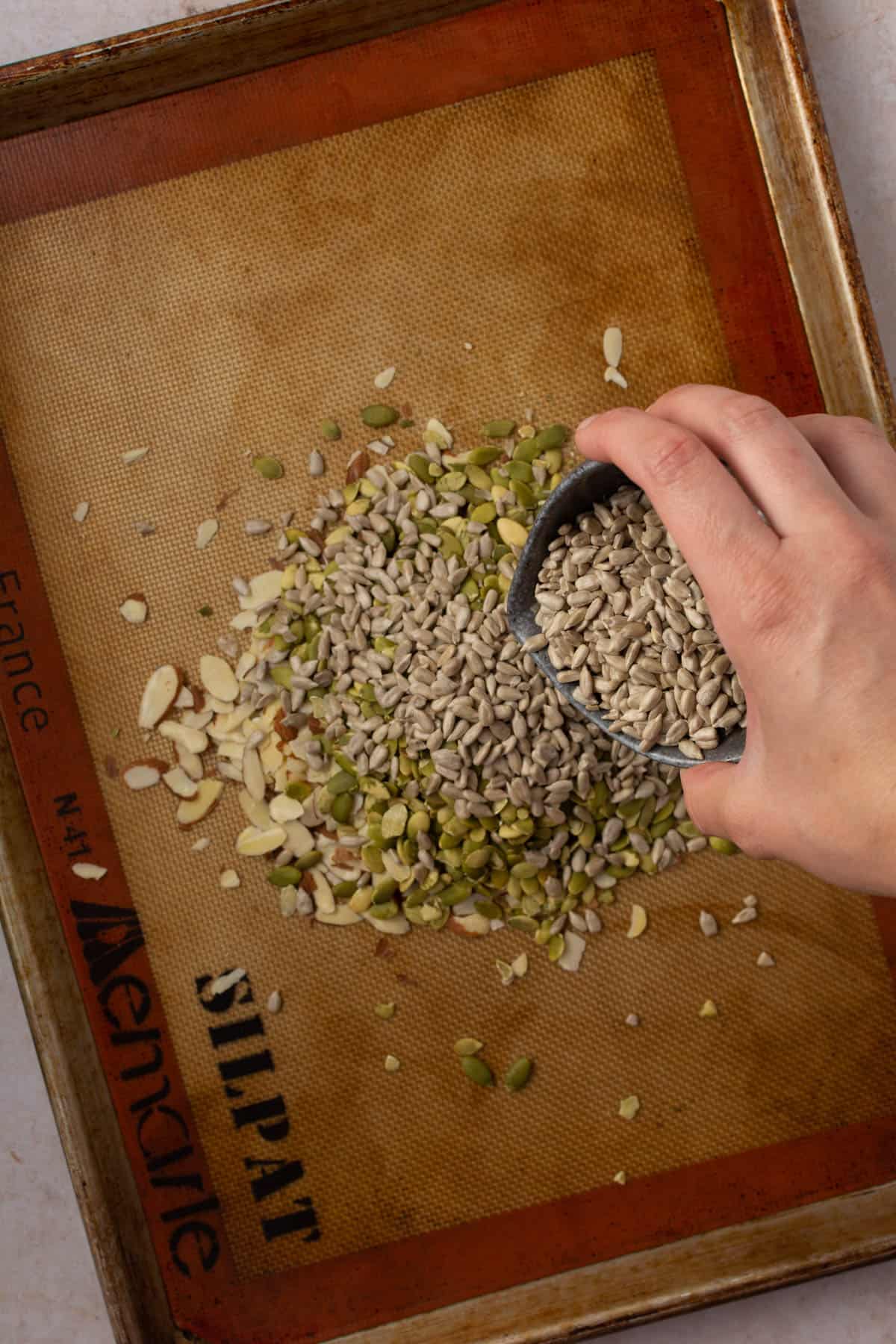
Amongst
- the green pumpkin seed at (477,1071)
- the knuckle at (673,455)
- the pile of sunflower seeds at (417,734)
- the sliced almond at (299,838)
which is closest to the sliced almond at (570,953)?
the pile of sunflower seeds at (417,734)

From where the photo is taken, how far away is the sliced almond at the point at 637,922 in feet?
2.99

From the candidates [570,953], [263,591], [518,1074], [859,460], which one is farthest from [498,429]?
[518,1074]

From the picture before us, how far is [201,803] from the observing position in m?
0.93

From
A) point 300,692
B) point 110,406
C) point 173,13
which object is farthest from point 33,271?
point 300,692

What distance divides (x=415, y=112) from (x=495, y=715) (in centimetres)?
55

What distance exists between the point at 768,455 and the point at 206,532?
1.70 ft

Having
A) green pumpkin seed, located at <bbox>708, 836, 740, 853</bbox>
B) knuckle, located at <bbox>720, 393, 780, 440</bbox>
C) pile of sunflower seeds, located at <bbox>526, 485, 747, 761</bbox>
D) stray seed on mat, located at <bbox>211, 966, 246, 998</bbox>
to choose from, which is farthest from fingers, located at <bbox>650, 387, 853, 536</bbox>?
stray seed on mat, located at <bbox>211, 966, 246, 998</bbox>

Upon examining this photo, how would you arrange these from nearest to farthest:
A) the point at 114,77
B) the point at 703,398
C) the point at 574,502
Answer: the point at 703,398 → the point at 574,502 → the point at 114,77

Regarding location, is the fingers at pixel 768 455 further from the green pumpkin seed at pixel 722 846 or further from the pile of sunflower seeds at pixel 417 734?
the green pumpkin seed at pixel 722 846

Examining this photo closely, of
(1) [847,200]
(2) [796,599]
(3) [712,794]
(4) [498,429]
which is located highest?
(1) [847,200]

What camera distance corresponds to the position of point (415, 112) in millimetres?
936

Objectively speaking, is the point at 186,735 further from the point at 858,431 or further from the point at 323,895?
the point at 858,431

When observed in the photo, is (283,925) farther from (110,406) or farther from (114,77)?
(114,77)

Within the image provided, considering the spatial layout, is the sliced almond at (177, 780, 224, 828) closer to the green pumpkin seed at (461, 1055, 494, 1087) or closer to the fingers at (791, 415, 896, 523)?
the green pumpkin seed at (461, 1055, 494, 1087)
